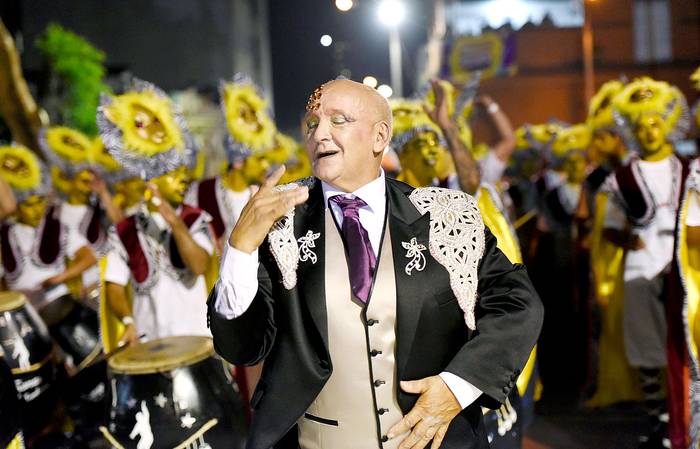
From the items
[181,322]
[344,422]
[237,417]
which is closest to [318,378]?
[344,422]

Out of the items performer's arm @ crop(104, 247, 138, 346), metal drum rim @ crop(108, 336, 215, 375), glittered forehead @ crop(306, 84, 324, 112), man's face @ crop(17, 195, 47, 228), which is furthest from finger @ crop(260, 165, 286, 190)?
man's face @ crop(17, 195, 47, 228)

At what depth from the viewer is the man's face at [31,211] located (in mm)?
6461

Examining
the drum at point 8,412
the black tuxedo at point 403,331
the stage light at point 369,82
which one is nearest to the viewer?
the black tuxedo at point 403,331

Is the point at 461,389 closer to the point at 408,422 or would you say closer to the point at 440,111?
the point at 408,422

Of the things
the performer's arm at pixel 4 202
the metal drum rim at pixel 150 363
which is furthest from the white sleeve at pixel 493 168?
the performer's arm at pixel 4 202

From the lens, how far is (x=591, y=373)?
603 cm

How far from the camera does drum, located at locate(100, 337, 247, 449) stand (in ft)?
10.7

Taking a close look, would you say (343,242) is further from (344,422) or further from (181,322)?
(181,322)

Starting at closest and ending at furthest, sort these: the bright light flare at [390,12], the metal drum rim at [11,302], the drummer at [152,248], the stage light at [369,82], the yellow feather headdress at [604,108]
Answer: the stage light at [369,82]
the bright light flare at [390,12]
the metal drum rim at [11,302]
the drummer at [152,248]
the yellow feather headdress at [604,108]

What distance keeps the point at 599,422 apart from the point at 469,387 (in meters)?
3.98

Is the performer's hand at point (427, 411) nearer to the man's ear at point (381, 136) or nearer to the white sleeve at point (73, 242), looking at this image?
the man's ear at point (381, 136)

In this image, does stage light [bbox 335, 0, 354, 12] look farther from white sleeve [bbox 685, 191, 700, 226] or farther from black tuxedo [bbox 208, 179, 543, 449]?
white sleeve [bbox 685, 191, 700, 226]

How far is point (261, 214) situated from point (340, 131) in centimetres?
36

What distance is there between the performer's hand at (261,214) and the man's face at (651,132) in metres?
3.85
